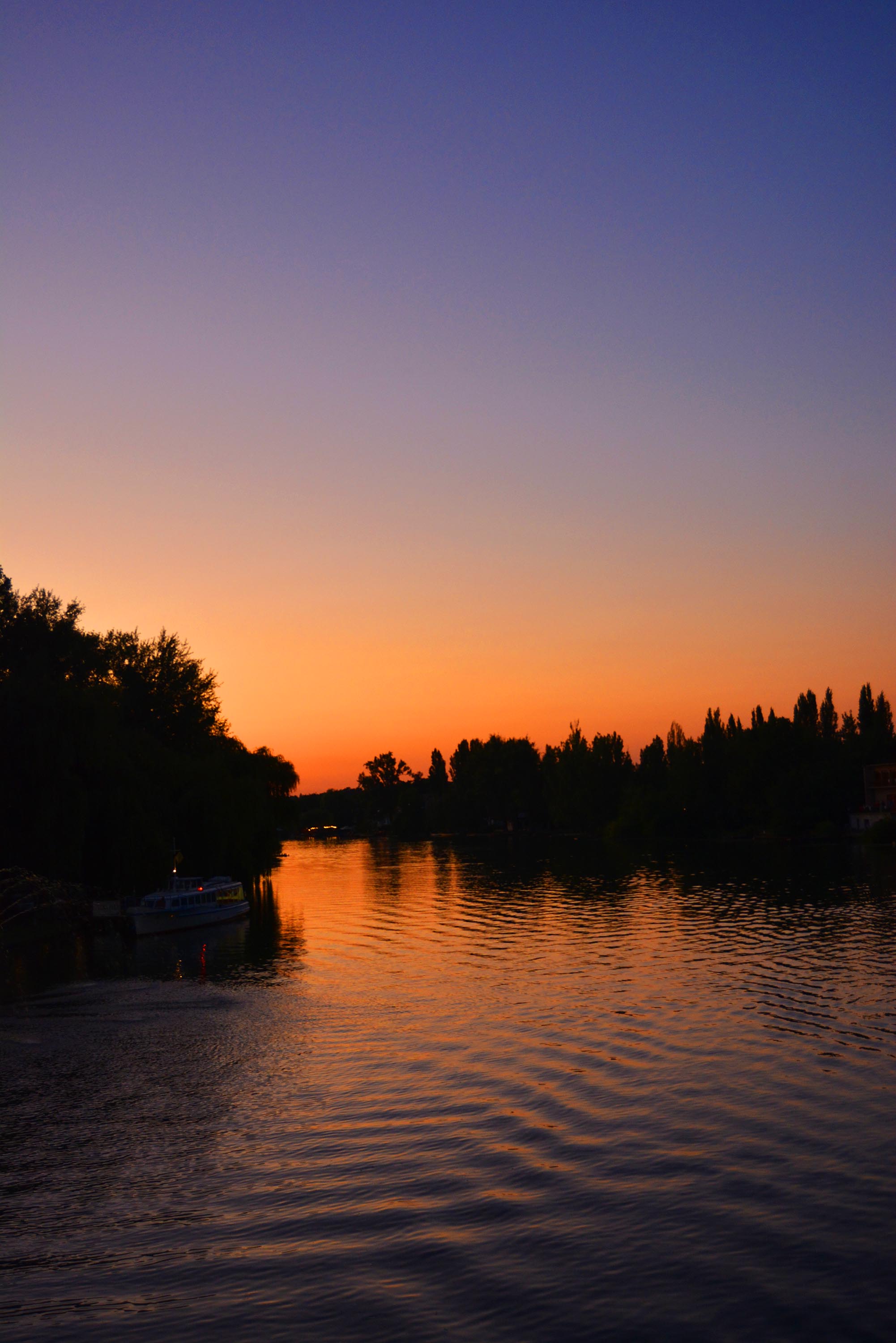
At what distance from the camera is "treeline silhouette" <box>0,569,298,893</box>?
5650cm

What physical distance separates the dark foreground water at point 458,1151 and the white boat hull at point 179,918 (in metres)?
12.5

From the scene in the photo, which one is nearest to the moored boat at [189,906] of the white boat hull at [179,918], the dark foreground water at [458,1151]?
the white boat hull at [179,918]

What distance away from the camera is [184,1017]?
37.1m

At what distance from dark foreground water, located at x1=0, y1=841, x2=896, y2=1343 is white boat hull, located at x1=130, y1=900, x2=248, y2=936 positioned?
12.5m

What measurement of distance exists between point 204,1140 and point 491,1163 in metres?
6.05

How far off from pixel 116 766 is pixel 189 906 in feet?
31.7

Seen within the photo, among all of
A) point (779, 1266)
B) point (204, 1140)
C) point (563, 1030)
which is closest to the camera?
point (779, 1266)

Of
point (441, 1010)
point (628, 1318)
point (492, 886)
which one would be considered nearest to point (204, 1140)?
point (628, 1318)

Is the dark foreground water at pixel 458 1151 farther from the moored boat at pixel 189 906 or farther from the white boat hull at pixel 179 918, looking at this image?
the moored boat at pixel 189 906

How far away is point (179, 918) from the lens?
64.6 metres

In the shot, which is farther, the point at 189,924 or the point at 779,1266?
the point at 189,924

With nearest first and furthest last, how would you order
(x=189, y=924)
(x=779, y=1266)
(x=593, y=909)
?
(x=779, y=1266) < (x=189, y=924) < (x=593, y=909)

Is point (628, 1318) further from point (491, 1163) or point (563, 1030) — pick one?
point (563, 1030)

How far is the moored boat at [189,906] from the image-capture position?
6247cm
